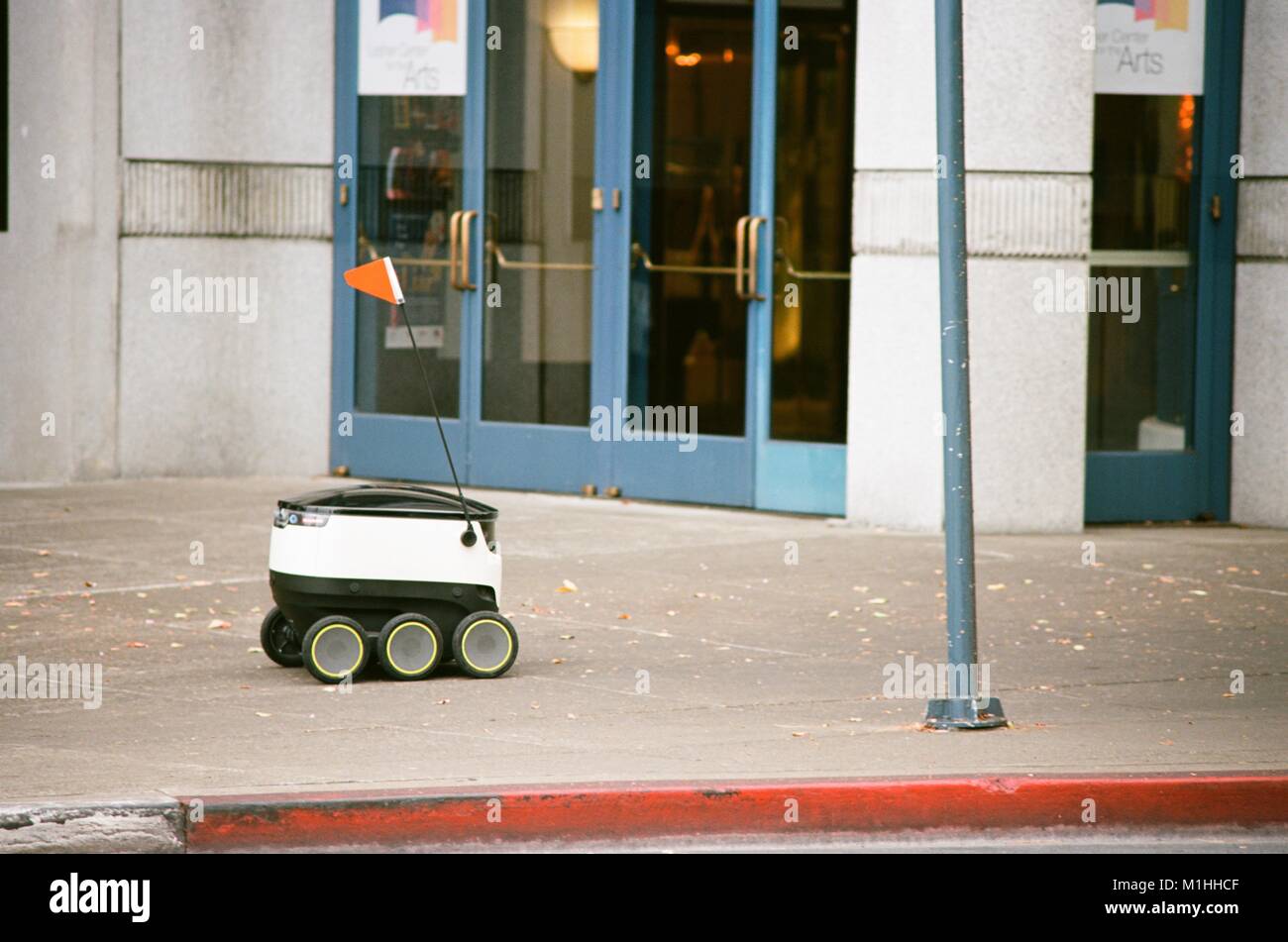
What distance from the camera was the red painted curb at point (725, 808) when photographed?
19.9ft

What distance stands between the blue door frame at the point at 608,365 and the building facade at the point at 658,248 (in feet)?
0.07

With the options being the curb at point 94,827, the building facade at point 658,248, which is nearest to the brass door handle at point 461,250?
the building facade at point 658,248

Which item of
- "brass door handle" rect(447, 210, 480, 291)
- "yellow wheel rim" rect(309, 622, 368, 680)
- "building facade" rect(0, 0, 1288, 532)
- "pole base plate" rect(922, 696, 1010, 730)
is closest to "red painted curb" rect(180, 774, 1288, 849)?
"pole base plate" rect(922, 696, 1010, 730)

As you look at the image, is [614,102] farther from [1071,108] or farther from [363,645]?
[363,645]

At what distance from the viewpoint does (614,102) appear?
43.0 ft

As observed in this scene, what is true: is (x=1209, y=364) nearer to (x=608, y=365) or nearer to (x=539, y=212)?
(x=608, y=365)

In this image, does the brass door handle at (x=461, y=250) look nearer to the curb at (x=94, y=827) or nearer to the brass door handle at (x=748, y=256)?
the brass door handle at (x=748, y=256)

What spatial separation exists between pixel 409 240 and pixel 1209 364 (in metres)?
5.23

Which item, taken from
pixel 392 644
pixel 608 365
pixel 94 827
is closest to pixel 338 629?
pixel 392 644

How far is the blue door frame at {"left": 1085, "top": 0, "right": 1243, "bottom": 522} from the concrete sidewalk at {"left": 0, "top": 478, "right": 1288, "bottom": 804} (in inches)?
10.8

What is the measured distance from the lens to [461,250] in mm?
13656

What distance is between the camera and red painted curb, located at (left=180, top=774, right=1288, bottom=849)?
6.06 metres

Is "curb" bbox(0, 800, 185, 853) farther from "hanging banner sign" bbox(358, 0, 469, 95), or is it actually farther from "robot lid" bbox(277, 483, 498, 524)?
"hanging banner sign" bbox(358, 0, 469, 95)

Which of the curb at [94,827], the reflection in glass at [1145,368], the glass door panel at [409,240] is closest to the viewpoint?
the curb at [94,827]
